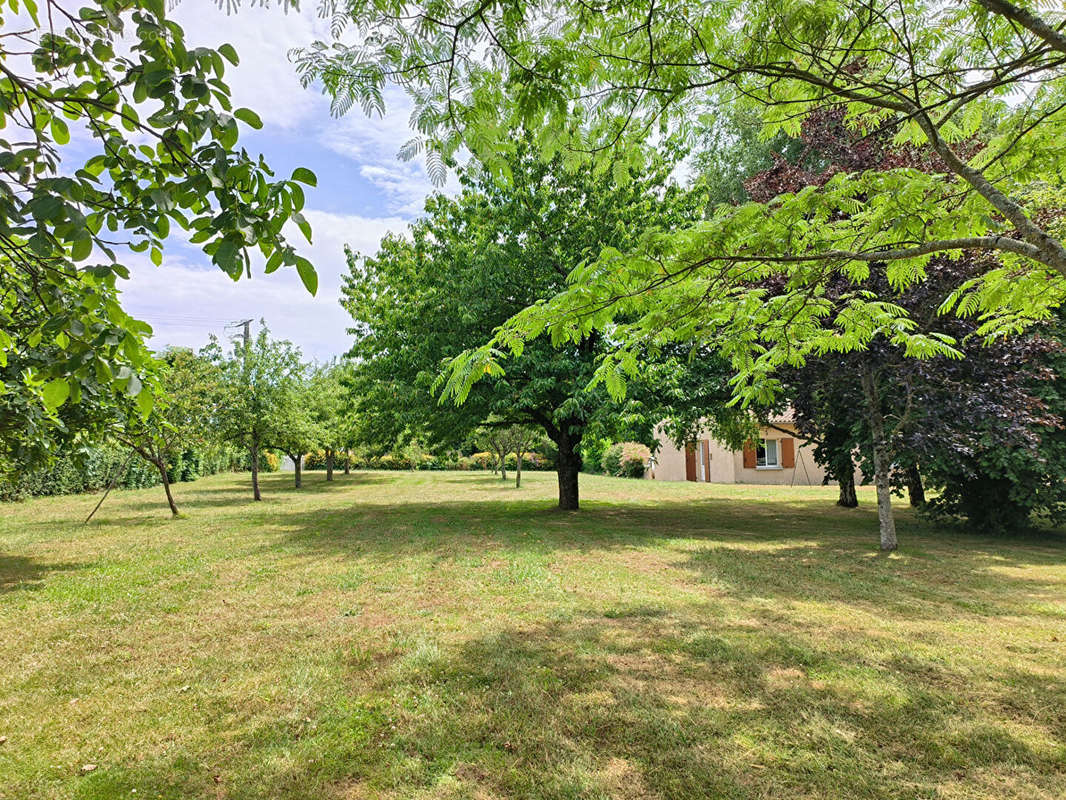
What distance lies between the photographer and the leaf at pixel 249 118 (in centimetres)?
175

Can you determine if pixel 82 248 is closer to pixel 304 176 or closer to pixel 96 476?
pixel 304 176

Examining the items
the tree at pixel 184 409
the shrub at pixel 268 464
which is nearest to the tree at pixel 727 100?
the tree at pixel 184 409

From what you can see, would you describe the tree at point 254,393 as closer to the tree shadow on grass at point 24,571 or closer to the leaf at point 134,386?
the tree shadow on grass at point 24,571

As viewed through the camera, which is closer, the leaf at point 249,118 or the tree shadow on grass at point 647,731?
the leaf at point 249,118

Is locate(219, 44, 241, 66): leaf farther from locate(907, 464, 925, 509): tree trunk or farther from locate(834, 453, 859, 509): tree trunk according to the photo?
locate(907, 464, 925, 509): tree trunk

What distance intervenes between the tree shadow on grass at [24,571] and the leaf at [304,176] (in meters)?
8.42

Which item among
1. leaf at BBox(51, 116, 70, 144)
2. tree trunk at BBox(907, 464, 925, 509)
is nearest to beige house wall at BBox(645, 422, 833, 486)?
tree trunk at BBox(907, 464, 925, 509)

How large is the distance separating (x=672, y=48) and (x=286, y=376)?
19.3 meters

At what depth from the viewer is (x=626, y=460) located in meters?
33.5

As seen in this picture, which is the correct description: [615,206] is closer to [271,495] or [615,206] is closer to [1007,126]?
[1007,126]

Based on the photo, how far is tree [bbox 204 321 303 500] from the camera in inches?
712

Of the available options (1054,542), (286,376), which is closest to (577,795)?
(1054,542)

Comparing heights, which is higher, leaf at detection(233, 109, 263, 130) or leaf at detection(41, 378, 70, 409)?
leaf at detection(233, 109, 263, 130)

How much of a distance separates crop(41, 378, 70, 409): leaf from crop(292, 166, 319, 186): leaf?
3.41 ft
